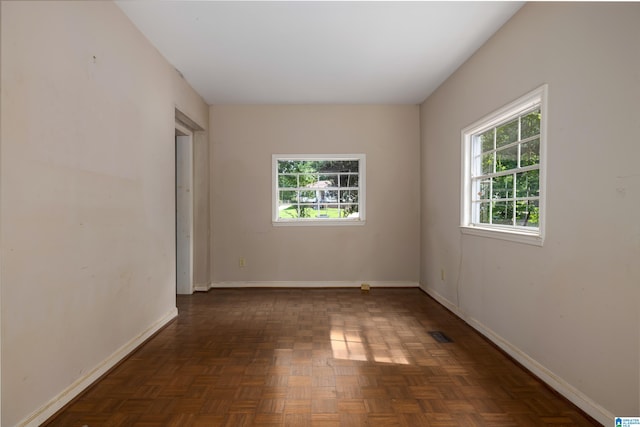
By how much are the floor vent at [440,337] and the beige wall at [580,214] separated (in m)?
0.39

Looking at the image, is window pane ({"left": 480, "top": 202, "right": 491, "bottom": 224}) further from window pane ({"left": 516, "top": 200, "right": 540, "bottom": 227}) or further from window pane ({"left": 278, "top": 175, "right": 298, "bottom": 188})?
window pane ({"left": 278, "top": 175, "right": 298, "bottom": 188})

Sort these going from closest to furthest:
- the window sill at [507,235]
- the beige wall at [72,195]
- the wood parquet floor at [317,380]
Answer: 1. the beige wall at [72,195]
2. the wood parquet floor at [317,380]
3. the window sill at [507,235]

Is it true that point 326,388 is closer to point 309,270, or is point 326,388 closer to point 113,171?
point 113,171

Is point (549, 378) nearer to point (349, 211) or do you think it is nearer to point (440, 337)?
point (440, 337)

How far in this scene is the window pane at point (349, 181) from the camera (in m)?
5.32

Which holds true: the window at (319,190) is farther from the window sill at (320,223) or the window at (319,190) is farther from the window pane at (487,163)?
the window pane at (487,163)

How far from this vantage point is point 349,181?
210 inches

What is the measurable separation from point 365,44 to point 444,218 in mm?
2262

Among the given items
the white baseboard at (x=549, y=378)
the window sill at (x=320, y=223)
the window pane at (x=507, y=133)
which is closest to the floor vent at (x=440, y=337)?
the white baseboard at (x=549, y=378)

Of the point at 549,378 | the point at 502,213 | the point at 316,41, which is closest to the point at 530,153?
the point at 502,213

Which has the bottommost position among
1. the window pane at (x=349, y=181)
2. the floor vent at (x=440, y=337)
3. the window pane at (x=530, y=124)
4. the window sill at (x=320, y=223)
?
the floor vent at (x=440, y=337)

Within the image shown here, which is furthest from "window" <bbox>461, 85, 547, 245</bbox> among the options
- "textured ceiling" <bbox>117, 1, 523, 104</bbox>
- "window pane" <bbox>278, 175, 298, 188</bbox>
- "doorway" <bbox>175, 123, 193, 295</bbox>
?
"doorway" <bbox>175, 123, 193, 295</bbox>

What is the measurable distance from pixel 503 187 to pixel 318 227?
2753mm

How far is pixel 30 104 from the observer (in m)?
1.83
